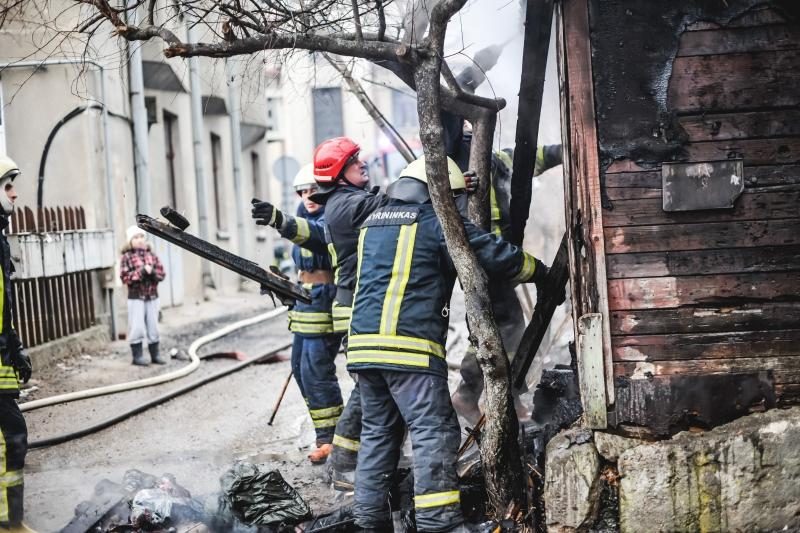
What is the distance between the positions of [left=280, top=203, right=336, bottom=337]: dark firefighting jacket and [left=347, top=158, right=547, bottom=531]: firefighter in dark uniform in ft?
4.34

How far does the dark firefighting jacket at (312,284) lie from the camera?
5727 millimetres

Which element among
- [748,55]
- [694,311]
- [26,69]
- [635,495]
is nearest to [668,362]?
[694,311]

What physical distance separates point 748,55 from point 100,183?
9.77m

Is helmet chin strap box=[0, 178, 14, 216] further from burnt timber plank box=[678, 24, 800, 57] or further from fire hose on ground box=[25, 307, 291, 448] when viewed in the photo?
burnt timber plank box=[678, 24, 800, 57]

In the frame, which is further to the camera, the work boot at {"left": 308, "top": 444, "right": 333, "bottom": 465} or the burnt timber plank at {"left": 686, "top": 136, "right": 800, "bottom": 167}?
the work boot at {"left": 308, "top": 444, "right": 333, "bottom": 465}

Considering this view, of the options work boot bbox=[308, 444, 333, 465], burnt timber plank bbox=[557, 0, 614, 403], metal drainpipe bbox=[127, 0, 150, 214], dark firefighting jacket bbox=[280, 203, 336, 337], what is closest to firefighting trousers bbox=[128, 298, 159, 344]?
metal drainpipe bbox=[127, 0, 150, 214]

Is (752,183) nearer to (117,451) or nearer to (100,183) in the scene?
(117,451)

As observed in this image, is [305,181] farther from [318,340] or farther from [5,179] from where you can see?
[5,179]

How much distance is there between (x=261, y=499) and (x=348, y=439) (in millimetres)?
923

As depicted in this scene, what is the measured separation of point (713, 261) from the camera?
3932mm

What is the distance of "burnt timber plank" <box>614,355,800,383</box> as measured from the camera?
392 centimetres

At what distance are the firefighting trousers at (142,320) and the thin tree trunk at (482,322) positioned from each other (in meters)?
6.57

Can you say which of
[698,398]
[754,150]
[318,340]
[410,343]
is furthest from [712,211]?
[318,340]

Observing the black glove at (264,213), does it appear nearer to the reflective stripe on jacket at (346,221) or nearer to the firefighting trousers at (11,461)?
the reflective stripe on jacket at (346,221)
